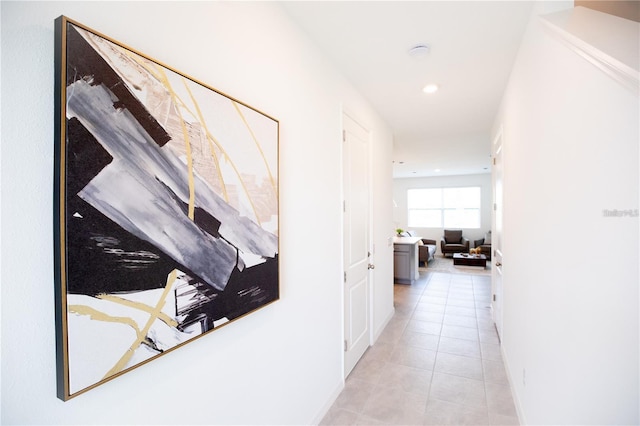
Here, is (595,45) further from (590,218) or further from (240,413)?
(240,413)

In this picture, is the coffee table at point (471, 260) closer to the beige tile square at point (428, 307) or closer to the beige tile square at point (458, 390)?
the beige tile square at point (428, 307)

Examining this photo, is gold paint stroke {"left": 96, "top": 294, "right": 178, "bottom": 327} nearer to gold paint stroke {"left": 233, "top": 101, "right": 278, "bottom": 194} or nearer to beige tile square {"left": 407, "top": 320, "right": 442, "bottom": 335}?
gold paint stroke {"left": 233, "top": 101, "right": 278, "bottom": 194}

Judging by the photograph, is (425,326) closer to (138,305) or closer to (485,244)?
(138,305)

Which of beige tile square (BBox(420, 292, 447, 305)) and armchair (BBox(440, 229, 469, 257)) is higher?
armchair (BBox(440, 229, 469, 257))

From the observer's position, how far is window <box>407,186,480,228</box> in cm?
1032

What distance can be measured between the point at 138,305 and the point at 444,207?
1093 centimetres

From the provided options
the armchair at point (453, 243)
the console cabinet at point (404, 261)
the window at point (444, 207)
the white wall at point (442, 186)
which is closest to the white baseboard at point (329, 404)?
the console cabinet at point (404, 261)

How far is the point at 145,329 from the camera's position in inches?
36.5

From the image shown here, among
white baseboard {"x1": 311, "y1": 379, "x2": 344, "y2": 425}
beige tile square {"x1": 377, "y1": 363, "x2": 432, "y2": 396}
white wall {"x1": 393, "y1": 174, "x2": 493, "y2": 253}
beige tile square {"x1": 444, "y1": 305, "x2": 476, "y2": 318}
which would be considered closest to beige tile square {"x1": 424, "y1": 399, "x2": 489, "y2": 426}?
beige tile square {"x1": 377, "y1": 363, "x2": 432, "y2": 396}

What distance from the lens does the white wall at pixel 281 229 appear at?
703 millimetres

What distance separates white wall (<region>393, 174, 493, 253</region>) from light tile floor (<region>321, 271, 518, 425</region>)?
6.16 m

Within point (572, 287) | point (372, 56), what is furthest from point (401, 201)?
point (572, 287)

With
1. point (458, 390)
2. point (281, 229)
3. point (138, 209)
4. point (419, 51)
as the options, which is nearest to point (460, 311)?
point (458, 390)

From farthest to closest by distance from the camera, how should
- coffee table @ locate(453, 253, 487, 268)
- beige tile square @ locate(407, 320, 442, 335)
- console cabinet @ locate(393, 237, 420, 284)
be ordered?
coffee table @ locate(453, 253, 487, 268) → console cabinet @ locate(393, 237, 420, 284) → beige tile square @ locate(407, 320, 442, 335)
